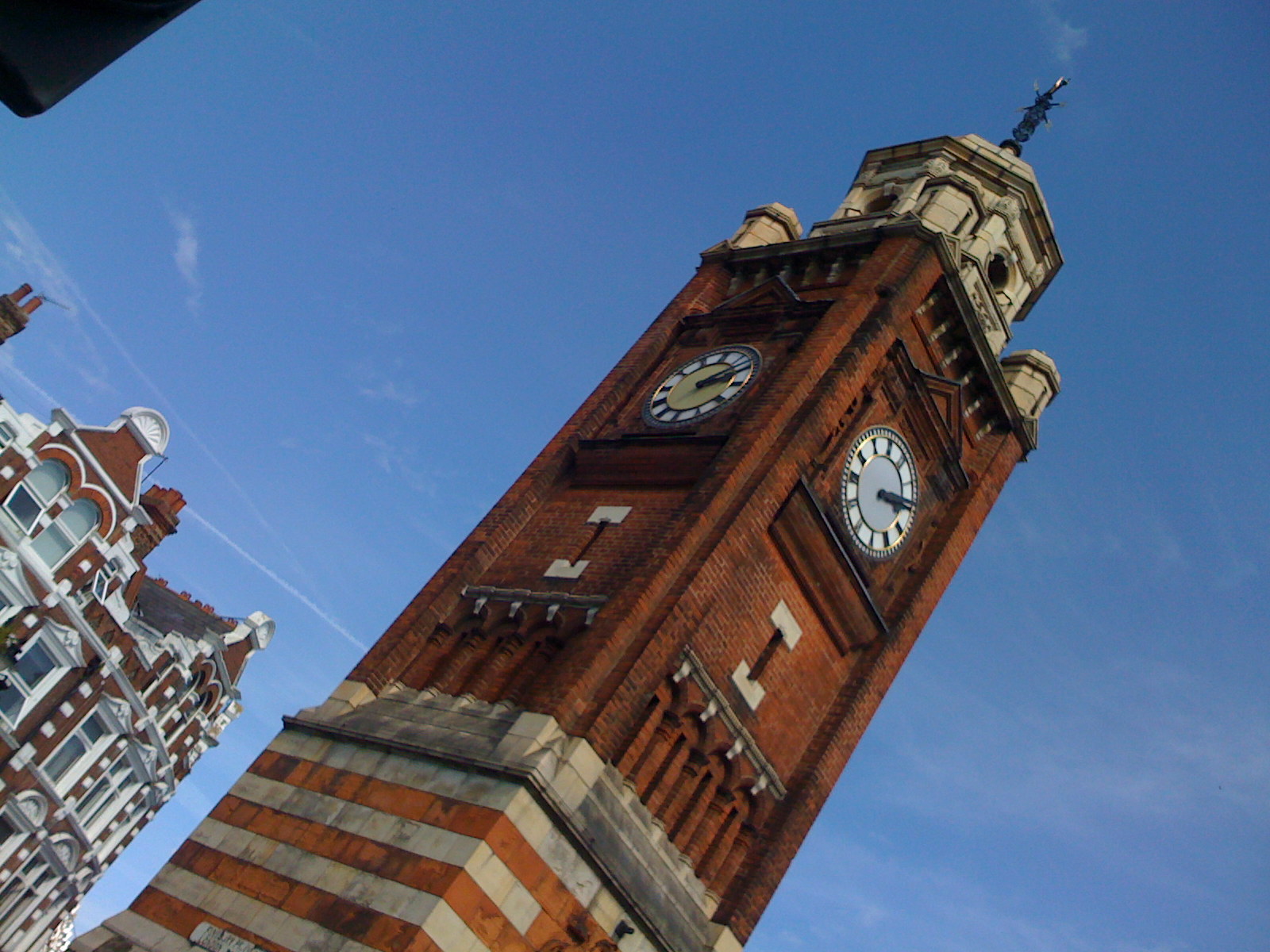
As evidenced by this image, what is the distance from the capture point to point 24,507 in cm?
3077

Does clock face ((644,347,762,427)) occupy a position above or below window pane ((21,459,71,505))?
above

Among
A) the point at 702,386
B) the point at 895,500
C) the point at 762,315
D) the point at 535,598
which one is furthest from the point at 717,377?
the point at 535,598

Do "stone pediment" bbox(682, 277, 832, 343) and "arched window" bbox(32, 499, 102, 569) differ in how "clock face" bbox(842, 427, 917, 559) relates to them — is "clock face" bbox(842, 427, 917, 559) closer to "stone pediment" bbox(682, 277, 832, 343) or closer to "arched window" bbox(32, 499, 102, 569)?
"stone pediment" bbox(682, 277, 832, 343)

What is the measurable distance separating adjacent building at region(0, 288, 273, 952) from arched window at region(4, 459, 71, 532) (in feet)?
0.13

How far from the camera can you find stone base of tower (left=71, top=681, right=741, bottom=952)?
13391 millimetres

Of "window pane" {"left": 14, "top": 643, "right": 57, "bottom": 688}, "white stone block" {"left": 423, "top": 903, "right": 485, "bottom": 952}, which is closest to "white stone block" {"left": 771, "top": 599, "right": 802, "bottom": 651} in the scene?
"white stone block" {"left": 423, "top": 903, "right": 485, "bottom": 952}

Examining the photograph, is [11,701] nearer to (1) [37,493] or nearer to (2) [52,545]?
(2) [52,545]

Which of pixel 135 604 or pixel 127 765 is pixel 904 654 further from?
pixel 135 604

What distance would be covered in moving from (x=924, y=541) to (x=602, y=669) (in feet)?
29.8

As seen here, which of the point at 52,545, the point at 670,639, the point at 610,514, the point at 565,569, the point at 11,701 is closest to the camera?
the point at 670,639

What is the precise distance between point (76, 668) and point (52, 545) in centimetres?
350

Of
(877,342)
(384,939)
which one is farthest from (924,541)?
(384,939)

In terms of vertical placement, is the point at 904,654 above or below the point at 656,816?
above

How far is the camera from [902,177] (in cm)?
2709
